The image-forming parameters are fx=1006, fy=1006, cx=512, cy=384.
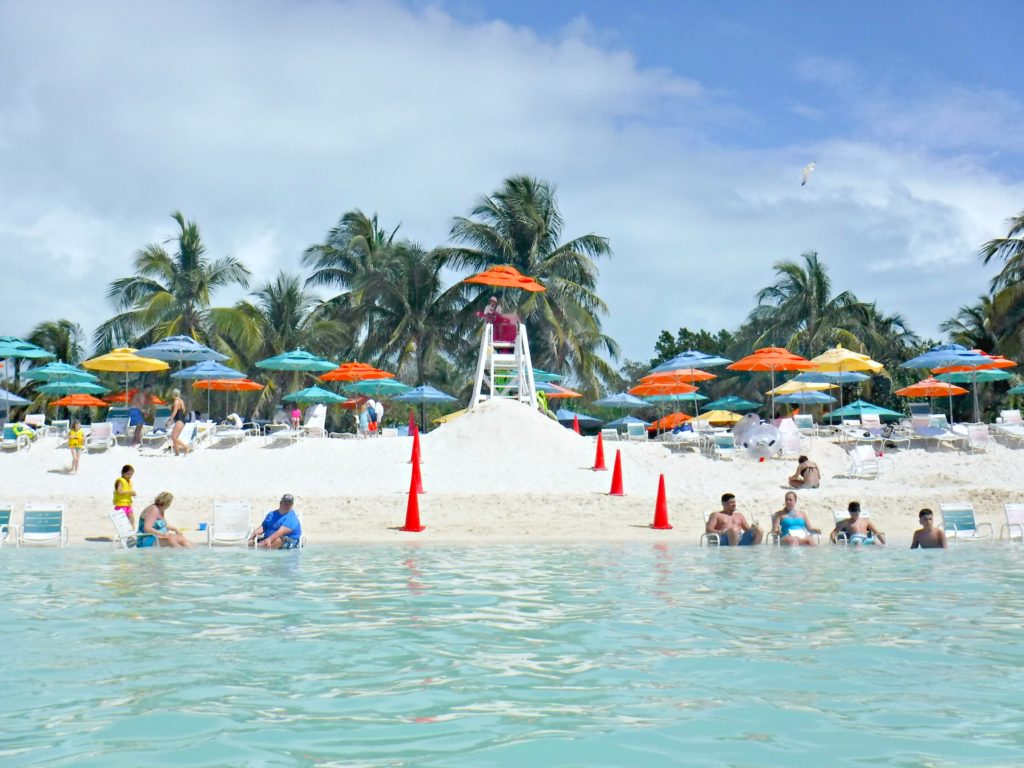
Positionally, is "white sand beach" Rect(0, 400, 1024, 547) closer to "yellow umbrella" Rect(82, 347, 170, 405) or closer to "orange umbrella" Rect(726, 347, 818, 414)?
"orange umbrella" Rect(726, 347, 818, 414)

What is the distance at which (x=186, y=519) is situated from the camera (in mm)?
15781

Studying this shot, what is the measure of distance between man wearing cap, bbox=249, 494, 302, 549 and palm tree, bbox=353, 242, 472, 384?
23.9 metres

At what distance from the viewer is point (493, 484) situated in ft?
61.5

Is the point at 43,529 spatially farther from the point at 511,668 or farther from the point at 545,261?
the point at 545,261

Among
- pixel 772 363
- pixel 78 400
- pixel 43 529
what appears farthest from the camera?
pixel 78 400

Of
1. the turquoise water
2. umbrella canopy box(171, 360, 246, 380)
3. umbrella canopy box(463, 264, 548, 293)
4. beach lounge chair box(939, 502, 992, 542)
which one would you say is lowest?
the turquoise water

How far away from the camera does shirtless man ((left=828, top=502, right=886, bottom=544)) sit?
12688mm

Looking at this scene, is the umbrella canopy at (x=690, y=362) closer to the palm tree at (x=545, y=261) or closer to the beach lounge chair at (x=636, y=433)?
the beach lounge chair at (x=636, y=433)

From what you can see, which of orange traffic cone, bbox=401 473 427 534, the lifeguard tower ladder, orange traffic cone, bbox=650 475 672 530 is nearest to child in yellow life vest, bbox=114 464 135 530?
orange traffic cone, bbox=401 473 427 534

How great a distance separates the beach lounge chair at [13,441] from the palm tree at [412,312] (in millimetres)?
16476

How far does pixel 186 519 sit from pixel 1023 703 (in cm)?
1340

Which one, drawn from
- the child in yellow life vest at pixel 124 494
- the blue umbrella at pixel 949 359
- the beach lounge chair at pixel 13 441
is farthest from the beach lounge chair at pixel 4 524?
the blue umbrella at pixel 949 359


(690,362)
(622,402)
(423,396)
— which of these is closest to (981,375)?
(690,362)

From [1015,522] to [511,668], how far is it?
1047cm
